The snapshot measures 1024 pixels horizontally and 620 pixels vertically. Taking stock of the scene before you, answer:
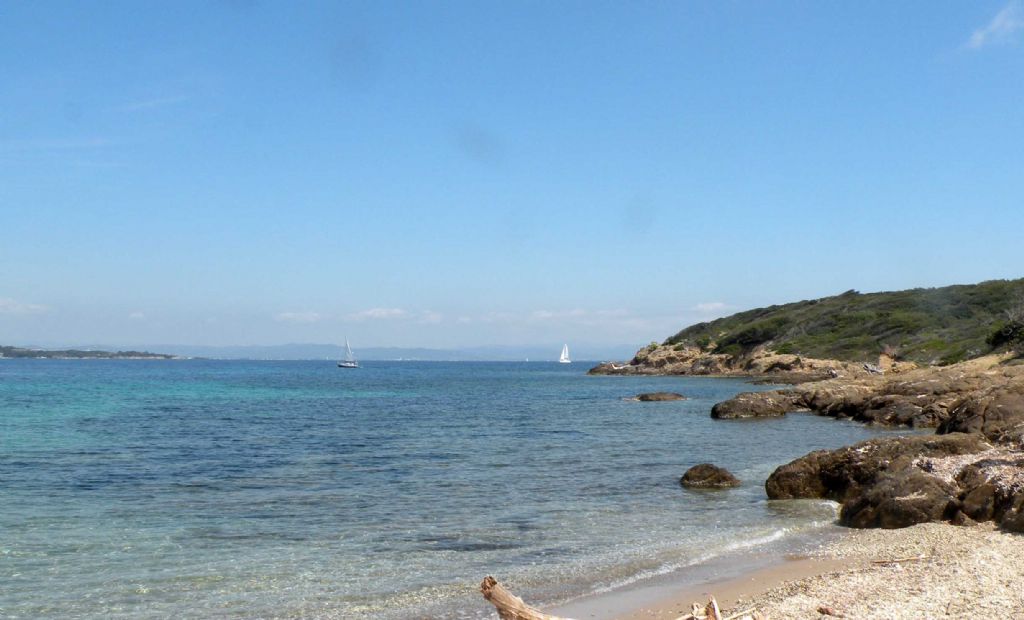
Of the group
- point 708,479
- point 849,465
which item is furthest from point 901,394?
point 708,479

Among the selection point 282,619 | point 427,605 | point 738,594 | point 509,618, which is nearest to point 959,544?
point 738,594

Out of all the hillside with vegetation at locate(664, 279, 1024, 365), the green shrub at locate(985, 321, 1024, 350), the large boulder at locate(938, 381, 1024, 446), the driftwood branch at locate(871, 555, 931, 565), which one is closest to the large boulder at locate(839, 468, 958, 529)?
the driftwood branch at locate(871, 555, 931, 565)

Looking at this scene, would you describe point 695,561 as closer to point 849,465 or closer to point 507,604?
point 507,604

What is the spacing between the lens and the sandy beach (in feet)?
33.5

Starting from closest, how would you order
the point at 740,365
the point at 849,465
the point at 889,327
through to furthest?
the point at 849,465, the point at 889,327, the point at 740,365

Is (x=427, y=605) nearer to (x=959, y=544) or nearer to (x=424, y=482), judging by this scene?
(x=959, y=544)

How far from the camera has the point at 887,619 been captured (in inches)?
380

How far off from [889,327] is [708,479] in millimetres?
102902

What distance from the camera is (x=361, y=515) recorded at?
1847 centimetres

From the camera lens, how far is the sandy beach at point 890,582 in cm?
1022

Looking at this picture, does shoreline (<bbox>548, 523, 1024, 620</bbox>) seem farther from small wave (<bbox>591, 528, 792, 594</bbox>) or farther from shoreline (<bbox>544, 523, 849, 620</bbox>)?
small wave (<bbox>591, 528, 792, 594</bbox>)

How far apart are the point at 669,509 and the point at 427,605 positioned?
28.2ft

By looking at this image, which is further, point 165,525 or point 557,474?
point 557,474

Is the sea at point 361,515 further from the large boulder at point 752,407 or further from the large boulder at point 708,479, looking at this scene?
the large boulder at point 752,407
